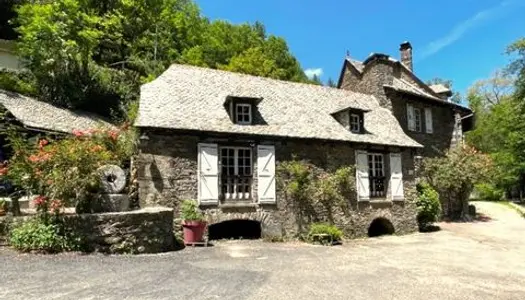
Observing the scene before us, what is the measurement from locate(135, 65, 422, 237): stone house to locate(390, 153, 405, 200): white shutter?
0.12 ft

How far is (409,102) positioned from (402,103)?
58 cm

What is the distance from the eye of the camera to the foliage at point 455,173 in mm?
18578

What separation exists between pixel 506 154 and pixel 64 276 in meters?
32.6

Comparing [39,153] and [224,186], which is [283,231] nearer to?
[224,186]

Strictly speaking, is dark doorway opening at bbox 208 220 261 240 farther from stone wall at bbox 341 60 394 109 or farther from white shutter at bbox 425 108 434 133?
white shutter at bbox 425 108 434 133

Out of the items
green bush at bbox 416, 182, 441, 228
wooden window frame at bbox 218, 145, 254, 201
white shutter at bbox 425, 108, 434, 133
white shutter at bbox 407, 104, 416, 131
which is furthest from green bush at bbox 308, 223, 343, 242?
white shutter at bbox 425, 108, 434, 133

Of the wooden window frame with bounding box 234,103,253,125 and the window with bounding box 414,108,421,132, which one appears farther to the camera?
the window with bounding box 414,108,421,132

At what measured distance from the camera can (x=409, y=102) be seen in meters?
19.2

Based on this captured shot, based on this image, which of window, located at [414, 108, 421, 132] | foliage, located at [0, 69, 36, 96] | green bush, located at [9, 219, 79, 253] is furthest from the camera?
foliage, located at [0, 69, 36, 96]

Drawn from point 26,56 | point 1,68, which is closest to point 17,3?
point 1,68

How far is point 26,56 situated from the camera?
21.2m

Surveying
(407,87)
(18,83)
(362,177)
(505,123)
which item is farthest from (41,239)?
(505,123)

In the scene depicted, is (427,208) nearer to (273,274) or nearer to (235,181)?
(235,181)

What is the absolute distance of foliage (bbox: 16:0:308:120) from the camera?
813 inches
